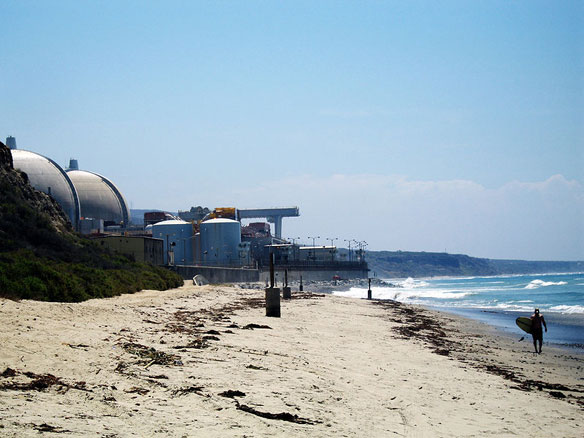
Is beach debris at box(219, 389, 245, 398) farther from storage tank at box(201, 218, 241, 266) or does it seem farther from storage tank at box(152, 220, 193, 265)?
storage tank at box(201, 218, 241, 266)

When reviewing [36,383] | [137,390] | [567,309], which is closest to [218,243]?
[567,309]

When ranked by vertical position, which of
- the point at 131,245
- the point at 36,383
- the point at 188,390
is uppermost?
the point at 131,245

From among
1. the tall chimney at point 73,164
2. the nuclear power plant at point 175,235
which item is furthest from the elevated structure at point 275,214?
the tall chimney at point 73,164

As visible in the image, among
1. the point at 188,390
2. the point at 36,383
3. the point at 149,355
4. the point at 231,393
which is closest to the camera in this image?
the point at 36,383

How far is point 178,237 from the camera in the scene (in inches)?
3647

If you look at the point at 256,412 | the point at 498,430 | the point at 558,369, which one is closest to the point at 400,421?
the point at 498,430

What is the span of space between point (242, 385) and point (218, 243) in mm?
86617

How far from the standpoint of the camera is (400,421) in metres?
8.63

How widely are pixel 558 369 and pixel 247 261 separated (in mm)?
84303

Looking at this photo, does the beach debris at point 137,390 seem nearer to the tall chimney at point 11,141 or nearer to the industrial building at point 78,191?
the industrial building at point 78,191

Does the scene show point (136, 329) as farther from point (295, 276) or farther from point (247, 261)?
point (295, 276)

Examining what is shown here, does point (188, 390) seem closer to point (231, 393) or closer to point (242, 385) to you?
point (231, 393)

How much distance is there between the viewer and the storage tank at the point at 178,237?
91625 mm

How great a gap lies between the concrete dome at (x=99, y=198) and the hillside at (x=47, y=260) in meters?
43.2
